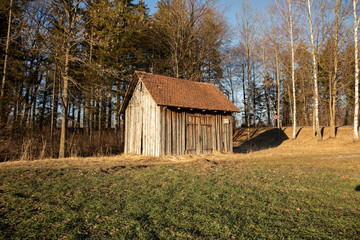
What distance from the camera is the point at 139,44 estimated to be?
23.3m

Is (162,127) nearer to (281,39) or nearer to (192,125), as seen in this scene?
(192,125)

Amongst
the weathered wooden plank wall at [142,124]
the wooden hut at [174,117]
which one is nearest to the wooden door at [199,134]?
the wooden hut at [174,117]

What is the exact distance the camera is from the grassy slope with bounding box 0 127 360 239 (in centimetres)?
317

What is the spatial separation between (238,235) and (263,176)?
14.8 ft

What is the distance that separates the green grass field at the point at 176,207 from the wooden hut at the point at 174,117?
7.41 m

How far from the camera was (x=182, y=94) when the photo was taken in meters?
15.7

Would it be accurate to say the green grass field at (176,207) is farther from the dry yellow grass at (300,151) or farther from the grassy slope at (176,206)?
the dry yellow grass at (300,151)

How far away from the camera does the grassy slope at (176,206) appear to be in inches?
125

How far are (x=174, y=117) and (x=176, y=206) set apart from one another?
1038 cm

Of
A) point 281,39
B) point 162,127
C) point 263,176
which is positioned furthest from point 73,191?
point 281,39

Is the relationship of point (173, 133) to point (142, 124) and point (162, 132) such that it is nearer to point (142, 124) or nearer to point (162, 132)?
point (162, 132)

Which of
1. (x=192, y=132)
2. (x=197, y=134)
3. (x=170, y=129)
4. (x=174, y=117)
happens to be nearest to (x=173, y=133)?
(x=170, y=129)

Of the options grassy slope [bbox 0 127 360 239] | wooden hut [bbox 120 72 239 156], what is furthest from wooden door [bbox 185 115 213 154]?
grassy slope [bbox 0 127 360 239]

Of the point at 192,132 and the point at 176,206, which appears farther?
the point at 192,132
